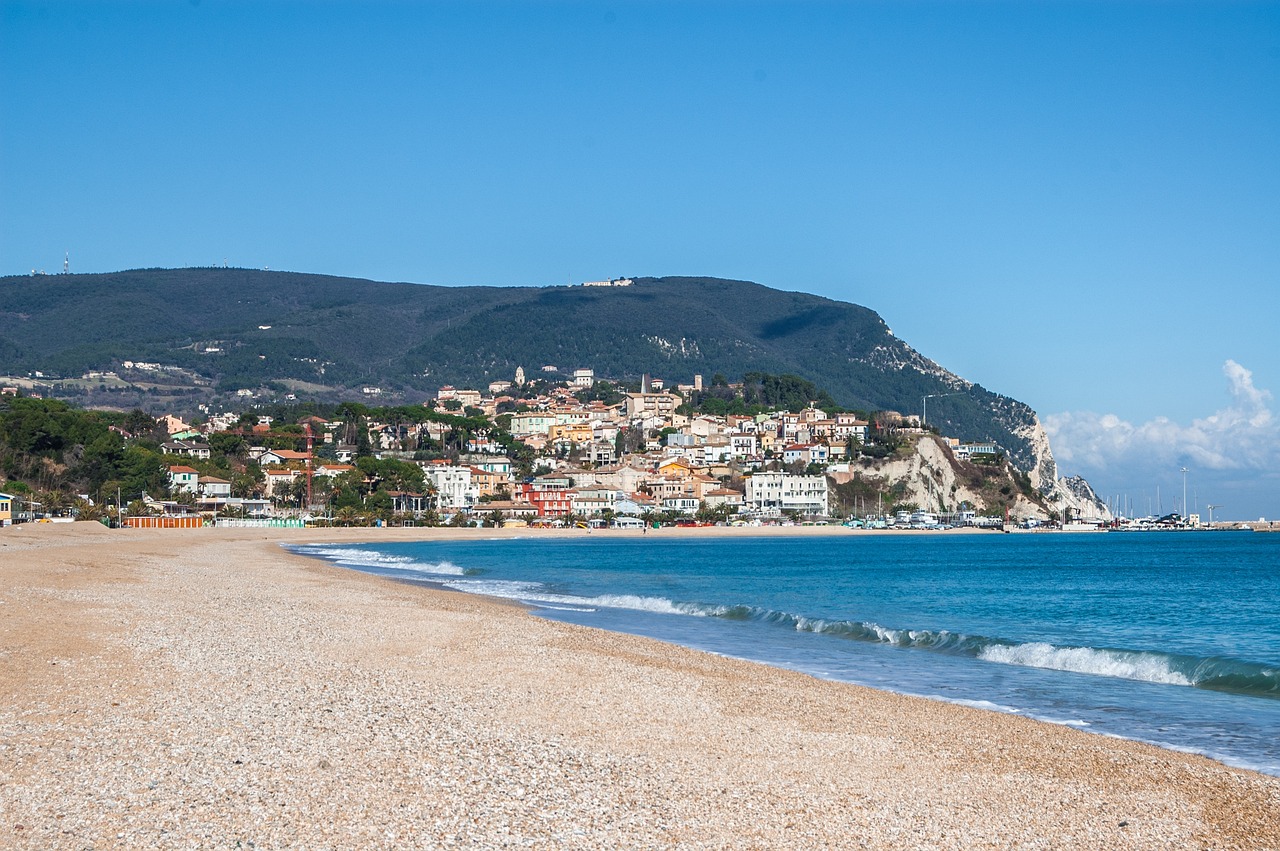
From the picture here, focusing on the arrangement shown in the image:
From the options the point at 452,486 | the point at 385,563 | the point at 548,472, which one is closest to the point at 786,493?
the point at 548,472

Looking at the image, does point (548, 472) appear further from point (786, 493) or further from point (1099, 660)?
point (1099, 660)

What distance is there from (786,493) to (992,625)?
116 metres

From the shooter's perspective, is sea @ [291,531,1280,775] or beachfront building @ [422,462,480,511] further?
beachfront building @ [422,462,480,511]

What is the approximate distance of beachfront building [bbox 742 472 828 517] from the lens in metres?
140

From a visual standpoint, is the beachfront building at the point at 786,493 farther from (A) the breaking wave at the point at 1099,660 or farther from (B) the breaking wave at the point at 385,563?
(A) the breaking wave at the point at 1099,660

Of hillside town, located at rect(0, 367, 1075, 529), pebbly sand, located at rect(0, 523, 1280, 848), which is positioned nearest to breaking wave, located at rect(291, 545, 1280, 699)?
pebbly sand, located at rect(0, 523, 1280, 848)

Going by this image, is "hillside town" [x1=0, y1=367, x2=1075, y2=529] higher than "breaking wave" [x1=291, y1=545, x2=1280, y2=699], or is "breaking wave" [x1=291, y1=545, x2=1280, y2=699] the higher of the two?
"hillside town" [x1=0, y1=367, x2=1075, y2=529]

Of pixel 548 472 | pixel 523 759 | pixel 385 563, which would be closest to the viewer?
pixel 523 759

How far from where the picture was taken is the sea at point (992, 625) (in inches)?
569

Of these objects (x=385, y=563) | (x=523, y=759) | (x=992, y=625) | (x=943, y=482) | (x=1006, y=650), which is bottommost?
(x=385, y=563)

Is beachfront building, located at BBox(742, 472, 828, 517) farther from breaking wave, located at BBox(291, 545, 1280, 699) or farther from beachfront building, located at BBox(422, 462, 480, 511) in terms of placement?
breaking wave, located at BBox(291, 545, 1280, 699)

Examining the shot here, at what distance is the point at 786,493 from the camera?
14125 centimetres

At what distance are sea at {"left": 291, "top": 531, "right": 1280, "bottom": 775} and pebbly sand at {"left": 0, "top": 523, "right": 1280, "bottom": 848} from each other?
1.93m

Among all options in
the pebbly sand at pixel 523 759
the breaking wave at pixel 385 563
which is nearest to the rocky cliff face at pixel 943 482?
the breaking wave at pixel 385 563
